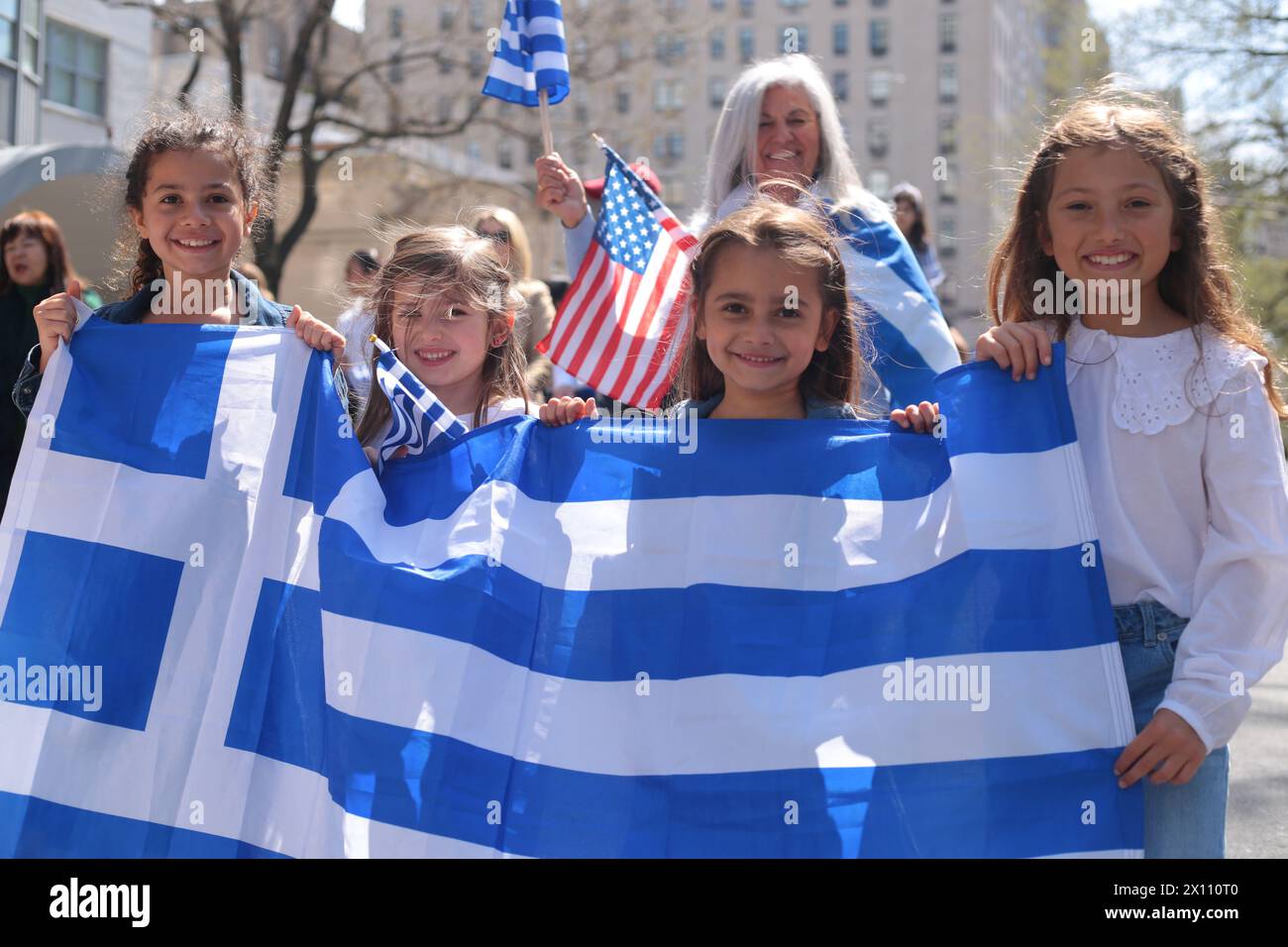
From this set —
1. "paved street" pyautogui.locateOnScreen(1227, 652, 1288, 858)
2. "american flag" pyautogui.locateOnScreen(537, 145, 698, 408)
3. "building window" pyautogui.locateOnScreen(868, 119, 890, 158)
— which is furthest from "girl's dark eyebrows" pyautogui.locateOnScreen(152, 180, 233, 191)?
"building window" pyautogui.locateOnScreen(868, 119, 890, 158)

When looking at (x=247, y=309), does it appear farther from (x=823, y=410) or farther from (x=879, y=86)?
(x=879, y=86)

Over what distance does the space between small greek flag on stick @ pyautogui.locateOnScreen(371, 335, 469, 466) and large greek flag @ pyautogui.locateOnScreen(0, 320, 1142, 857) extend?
1.6 inches

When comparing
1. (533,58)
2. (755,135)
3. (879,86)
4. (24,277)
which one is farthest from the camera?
(879,86)

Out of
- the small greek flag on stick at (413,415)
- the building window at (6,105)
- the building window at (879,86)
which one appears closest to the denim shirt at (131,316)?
the small greek flag on stick at (413,415)

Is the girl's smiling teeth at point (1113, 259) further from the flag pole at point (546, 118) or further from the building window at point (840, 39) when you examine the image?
the building window at point (840, 39)

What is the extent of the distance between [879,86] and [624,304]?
72.9 m

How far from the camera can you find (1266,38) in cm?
2098

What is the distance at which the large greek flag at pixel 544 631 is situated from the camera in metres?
2.63

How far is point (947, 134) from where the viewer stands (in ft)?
235

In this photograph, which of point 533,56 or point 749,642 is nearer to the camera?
point 749,642

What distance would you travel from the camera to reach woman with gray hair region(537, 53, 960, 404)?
406cm

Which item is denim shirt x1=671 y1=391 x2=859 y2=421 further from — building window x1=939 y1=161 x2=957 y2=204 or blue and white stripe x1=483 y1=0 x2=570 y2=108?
building window x1=939 y1=161 x2=957 y2=204

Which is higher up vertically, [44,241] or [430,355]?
[44,241]

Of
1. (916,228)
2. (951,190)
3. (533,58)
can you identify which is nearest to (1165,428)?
(533,58)
